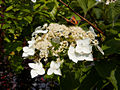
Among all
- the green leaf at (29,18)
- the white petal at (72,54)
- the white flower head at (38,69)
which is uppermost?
the green leaf at (29,18)

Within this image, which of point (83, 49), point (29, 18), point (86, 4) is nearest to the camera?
point (83, 49)

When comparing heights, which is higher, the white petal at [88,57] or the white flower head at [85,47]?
the white flower head at [85,47]

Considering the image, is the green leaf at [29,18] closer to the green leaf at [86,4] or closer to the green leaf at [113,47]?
the green leaf at [86,4]

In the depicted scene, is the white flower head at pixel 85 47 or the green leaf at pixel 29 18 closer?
the white flower head at pixel 85 47

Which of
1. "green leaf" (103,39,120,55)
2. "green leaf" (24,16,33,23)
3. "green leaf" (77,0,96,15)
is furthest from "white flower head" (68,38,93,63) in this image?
Answer: "green leaf" (24,16,33,23)

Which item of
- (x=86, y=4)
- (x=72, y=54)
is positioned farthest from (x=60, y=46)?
(x=86, y=4)

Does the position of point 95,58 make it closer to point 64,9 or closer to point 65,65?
point 65,65

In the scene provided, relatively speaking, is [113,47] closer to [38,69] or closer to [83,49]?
[83,49]

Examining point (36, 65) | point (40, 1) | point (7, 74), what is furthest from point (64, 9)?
point (7, 74)

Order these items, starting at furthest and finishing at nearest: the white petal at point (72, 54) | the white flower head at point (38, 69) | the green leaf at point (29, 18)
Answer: the green leaf at point (29, 18), the white flower head at point (38, 69), the white petal at point (72, 54)

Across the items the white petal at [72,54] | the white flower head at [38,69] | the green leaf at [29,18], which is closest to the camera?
the white petal at [72,54]

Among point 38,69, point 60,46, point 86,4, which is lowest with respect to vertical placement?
point 38,69

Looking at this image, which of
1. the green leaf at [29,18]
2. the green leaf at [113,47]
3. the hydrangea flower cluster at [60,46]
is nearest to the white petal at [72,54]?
the hydrangea flower cluster at [60,46]

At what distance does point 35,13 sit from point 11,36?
1.89 feet
